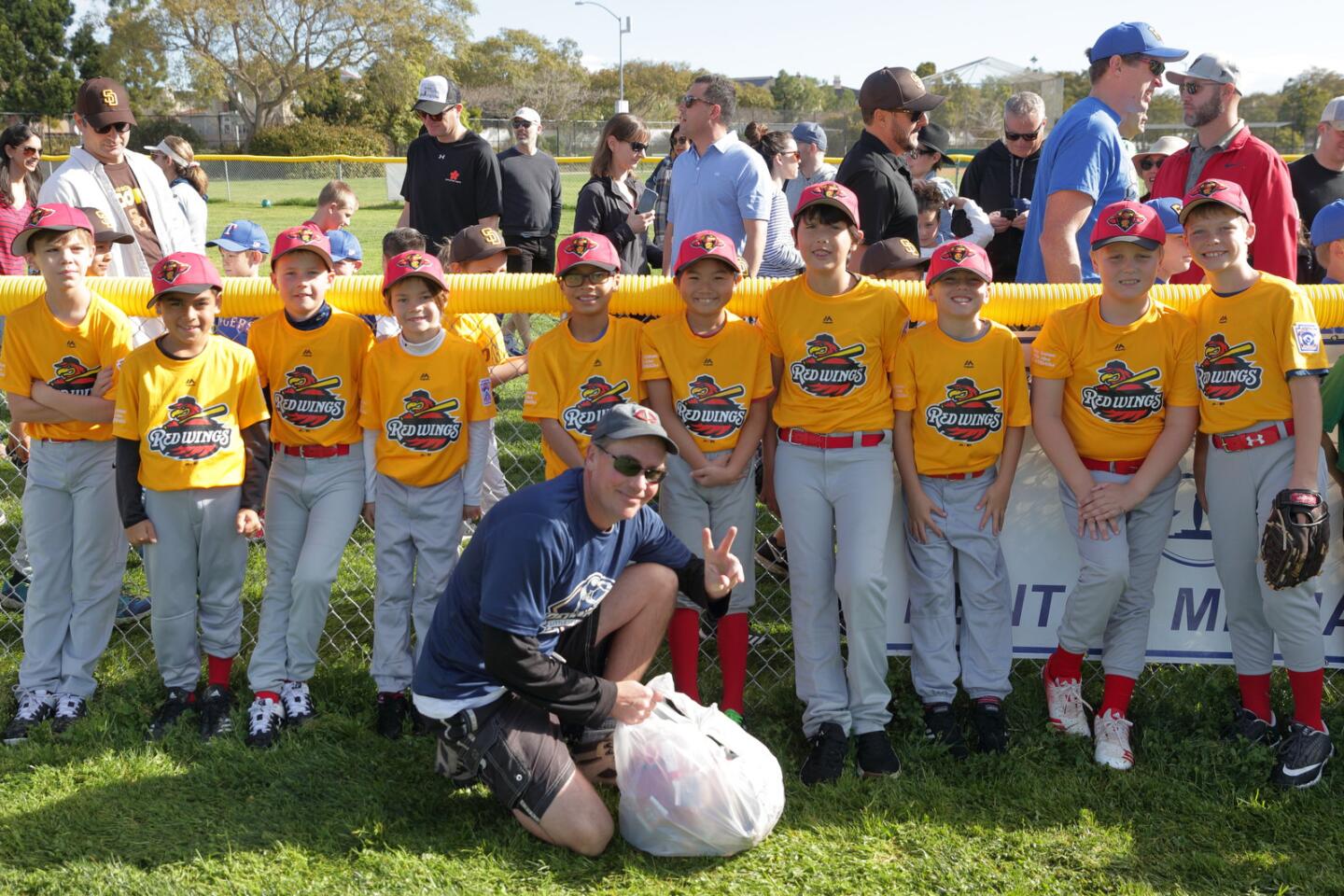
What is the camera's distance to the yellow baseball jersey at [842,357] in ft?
12.7

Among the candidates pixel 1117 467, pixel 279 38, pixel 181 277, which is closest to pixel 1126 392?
pixel 1117 467

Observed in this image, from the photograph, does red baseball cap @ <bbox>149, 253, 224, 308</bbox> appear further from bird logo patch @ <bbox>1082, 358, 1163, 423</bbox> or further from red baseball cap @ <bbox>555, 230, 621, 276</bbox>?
bird logo patch @ <bbox>1082, 358, 1163, 423</bbox>

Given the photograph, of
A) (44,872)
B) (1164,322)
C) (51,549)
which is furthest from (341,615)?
(1164,322)

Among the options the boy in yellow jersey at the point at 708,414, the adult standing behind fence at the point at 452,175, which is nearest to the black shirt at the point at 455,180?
the adult standing behind fence at the point at 452,175

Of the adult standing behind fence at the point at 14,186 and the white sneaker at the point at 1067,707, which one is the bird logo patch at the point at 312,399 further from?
the adult standing behind fence at the point at 14,186

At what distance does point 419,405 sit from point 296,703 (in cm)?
116

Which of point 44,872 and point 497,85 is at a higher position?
point 497,85

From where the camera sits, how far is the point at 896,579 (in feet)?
13.4

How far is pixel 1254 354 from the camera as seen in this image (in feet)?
12.0

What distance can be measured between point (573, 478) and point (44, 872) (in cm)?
184

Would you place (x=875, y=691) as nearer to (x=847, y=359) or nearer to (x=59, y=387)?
(x=847, y=359)

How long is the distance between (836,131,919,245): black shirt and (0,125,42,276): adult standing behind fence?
219 inches

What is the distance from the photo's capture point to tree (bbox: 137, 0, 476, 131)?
58.1 m

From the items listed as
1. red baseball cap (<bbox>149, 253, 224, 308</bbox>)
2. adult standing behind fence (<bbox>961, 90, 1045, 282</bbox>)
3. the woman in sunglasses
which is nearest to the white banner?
red baseball cap (<bbox>149, 253, 224, 308</bbox>)
